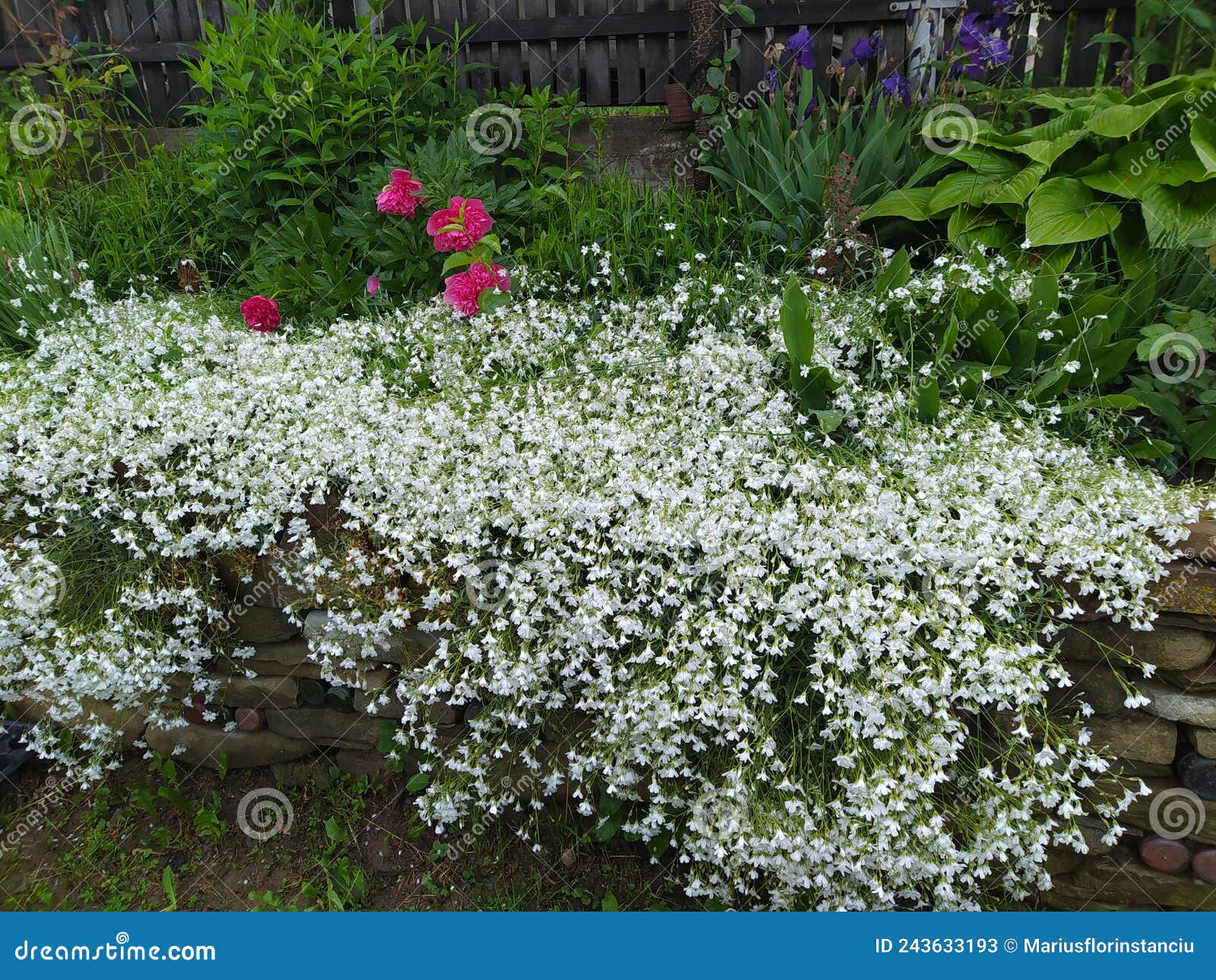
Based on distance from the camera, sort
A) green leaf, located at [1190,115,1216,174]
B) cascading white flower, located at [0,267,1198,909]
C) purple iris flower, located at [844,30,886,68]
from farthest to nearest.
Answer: purple iris flower, located at [844,30,886,68], green leaf, located at [1190,115,1216,174], cascading white flower, located at [0,267,1198,909]

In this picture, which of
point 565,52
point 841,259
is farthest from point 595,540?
point 565,52

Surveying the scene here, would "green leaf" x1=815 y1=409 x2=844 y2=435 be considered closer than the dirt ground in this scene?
Yes

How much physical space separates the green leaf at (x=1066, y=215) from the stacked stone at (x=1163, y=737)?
1.32 m

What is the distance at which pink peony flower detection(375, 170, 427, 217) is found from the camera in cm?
349

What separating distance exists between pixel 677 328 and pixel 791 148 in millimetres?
1186

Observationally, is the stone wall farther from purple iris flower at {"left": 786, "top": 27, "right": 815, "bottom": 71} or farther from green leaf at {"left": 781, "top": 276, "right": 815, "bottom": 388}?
purple iris flower at {"left": 786, "top": 27, "right": 815, "bottom": 71}

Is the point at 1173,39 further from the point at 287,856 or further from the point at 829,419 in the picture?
the point at 287,856

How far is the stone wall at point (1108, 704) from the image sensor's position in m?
2.27

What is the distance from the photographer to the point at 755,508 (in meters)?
2.39

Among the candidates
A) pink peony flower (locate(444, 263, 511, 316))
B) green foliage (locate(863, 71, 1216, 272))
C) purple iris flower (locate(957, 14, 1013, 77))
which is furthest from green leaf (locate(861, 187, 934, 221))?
pink peony flower (locate(444, 263, 511, 316))

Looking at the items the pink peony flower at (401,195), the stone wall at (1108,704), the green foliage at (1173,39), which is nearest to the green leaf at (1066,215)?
the green foliage at (1173,39)

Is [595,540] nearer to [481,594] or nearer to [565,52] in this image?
[481,594]

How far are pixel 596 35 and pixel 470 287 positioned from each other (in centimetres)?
233

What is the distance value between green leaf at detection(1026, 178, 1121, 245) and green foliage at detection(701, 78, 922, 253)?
0.53m
